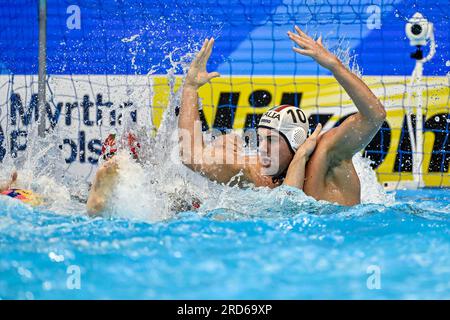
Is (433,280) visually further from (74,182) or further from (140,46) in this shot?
(140,46)

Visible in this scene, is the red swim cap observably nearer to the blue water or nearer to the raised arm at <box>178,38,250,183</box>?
the raised arm at <box>178,38,250,183</box>

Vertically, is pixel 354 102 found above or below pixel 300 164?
above

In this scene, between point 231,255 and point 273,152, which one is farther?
point 273,152

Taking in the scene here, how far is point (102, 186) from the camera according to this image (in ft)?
13.7

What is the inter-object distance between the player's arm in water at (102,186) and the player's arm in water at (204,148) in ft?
1.59

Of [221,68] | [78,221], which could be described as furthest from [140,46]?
[78,221]

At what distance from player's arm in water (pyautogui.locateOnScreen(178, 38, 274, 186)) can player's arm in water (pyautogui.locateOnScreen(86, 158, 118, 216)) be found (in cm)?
48

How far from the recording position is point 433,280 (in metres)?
3.35

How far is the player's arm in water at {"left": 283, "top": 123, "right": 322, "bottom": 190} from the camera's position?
4.35 m

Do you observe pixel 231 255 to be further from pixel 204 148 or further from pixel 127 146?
pixel 127 146

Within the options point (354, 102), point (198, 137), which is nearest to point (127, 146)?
point (198, 137)

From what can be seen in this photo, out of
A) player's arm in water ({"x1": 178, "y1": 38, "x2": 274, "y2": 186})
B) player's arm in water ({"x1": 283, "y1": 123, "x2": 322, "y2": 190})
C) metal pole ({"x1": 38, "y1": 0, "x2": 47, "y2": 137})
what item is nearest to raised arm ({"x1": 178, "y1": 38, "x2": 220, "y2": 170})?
player's arm in water ({"x1": 178, "y1": 38, "x2": 274, "y2": 186})

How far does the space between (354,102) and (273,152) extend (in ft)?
2.24

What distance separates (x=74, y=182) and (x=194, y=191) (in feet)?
8.59
